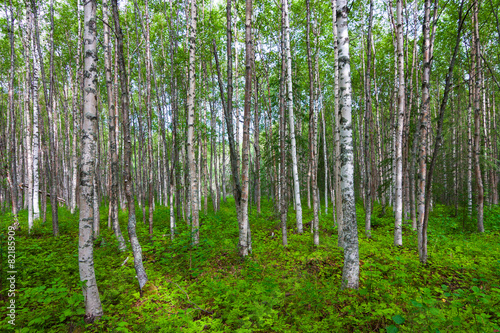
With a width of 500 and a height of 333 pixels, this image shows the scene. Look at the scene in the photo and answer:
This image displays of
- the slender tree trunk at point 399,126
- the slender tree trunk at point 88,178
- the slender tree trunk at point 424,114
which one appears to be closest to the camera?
the slender tree trunk at point 88,178

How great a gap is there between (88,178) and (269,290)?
12.5ft

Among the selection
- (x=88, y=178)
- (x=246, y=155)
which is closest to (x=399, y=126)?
(x=246, y=155)

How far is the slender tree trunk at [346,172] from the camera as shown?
3922 millimetres

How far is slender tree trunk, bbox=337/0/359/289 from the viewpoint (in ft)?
12.9

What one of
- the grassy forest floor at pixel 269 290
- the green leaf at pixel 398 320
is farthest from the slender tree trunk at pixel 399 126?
the green leaf at pixel 398 320

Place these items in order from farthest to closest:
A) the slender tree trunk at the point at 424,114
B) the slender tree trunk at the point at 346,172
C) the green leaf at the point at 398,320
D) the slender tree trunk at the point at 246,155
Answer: the slender tree trunk at the point at 246,155 < the slender tree trunk at the point at 424,114 < the slender tree trunk at the point at 346,172 < the green leaf at the point at 398,320

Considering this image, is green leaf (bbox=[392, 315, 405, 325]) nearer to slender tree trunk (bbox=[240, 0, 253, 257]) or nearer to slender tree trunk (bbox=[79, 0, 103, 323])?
slender tree trunk (bbox=[240, 0, 253, 257])

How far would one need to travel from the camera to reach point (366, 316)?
121 inches

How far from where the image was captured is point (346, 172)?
4016 millimetres

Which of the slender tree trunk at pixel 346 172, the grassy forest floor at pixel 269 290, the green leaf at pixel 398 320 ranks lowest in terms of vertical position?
the grassy forest floor at pixel 269 290

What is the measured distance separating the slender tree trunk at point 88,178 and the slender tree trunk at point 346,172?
4284mm

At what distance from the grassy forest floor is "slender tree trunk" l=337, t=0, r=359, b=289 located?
1.24ft

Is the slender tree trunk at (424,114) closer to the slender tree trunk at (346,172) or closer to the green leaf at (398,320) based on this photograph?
the slender tree trunk at (346,172)

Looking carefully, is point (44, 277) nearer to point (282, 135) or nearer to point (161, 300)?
point (161, 300)
